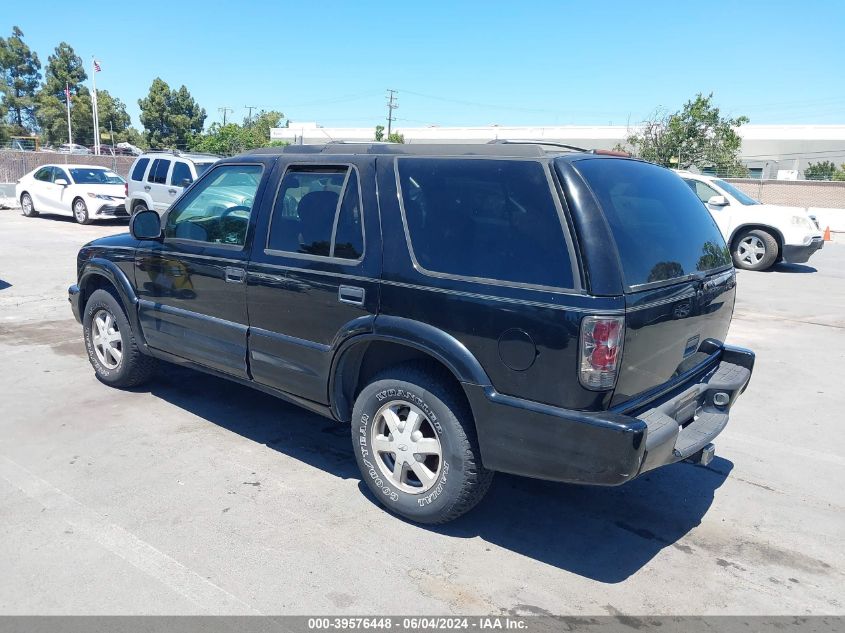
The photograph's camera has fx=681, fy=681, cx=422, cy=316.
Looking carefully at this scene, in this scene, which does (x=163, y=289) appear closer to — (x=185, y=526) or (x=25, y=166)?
(x=185, y=526)

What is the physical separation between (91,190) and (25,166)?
68.7ft

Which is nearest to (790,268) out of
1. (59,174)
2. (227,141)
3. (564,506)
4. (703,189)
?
(703,189)

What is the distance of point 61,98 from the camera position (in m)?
75.1

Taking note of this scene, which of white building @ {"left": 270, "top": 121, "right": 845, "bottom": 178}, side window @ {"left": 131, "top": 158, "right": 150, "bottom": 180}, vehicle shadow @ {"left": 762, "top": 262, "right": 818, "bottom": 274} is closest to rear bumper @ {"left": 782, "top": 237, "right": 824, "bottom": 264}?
vehicle shadow @ {"left": 762, "top": 262, "right": 818, "bottom": 274}

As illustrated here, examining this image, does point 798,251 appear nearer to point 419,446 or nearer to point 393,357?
point 393,357

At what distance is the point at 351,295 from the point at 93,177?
60.0 ft

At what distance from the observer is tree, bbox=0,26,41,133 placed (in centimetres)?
8119

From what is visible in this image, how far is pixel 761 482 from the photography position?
438 centimetres

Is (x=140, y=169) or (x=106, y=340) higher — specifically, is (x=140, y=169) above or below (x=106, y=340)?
above

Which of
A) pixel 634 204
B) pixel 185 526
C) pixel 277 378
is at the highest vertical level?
pixel 634 204

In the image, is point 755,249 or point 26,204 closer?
point 755,249

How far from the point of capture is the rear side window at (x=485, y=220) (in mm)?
3139

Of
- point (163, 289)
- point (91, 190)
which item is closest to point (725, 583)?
point (163, 289)

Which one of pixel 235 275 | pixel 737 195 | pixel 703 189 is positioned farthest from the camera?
pixel 703 189
